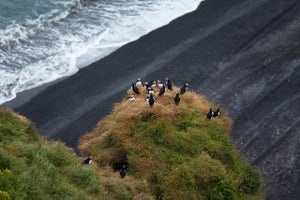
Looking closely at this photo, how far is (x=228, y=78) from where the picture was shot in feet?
97.1

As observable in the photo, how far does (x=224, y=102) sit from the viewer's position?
27922 mm

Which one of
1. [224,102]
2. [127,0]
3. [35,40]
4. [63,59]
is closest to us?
[224,102]

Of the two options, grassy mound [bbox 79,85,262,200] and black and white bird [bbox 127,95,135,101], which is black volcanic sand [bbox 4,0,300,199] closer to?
grassy mound [bbox 79,85,262,200]

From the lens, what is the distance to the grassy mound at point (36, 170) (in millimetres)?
13508

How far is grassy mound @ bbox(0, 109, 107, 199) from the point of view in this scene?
1351 centimetres

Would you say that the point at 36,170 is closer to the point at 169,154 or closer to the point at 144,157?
the point at 144,157

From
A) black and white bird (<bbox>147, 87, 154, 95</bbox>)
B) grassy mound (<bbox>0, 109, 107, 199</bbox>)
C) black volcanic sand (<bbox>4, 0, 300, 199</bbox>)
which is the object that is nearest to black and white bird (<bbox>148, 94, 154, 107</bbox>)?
black and white bird (<bbox>147, 87, 154, 95</bbox>)

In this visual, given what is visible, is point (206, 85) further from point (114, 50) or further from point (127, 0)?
point (127, 0)

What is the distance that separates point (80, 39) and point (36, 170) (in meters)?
22.2

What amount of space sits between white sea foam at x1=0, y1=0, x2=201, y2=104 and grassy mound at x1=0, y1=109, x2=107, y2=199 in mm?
11632

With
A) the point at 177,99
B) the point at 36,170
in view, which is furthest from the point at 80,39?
the point at 36,170

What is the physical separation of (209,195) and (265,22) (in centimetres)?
1966

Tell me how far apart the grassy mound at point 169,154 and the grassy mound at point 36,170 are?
3.38 feet

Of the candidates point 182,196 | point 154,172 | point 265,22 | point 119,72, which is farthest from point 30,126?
point 265,22
